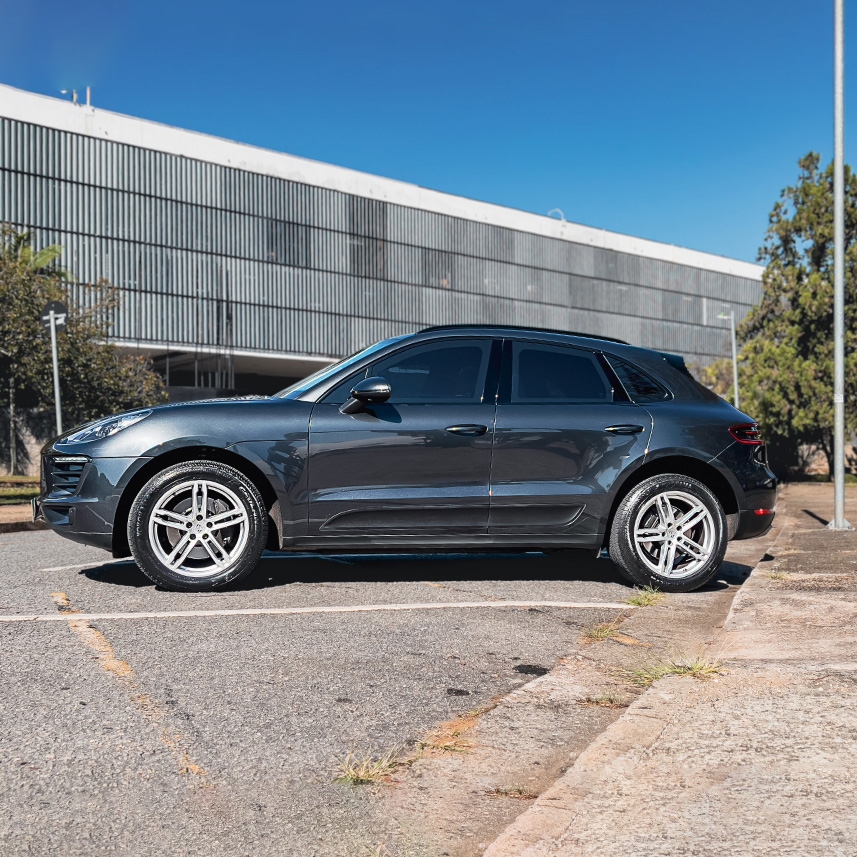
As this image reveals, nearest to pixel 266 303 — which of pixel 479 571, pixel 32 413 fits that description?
pixel 32 413

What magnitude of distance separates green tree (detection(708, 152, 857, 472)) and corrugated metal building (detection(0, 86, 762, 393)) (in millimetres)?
22646

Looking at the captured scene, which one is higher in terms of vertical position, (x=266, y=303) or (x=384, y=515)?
(x=266, y=303)

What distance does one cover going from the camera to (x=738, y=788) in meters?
2.59

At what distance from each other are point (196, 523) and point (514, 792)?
3559 mm

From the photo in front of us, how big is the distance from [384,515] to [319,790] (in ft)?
10.5

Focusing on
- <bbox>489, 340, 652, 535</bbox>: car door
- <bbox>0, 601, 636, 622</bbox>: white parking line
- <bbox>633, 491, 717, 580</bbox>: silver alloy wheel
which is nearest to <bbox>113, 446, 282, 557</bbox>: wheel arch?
<bbox>0, 601, 636, 622</bbox>: white parking line

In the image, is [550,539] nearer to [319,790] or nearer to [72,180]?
[319,790]

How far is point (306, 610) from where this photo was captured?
5242 millimetres

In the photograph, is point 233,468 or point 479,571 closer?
point 233,468

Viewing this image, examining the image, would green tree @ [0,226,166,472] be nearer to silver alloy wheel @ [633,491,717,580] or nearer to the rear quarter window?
the rear quarter window

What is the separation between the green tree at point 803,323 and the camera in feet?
96.0

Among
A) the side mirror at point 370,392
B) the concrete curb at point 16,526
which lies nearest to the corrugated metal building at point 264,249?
the concrete curb at point 16,526

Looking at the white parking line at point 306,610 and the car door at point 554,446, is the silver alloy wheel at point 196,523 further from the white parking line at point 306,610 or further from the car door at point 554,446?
the car door at point 554,446

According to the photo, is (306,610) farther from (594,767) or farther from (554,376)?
(594,767)
